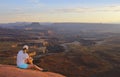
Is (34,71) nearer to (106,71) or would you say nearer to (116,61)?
(106,71)

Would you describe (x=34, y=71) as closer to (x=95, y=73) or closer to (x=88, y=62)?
(x=95, y=73)

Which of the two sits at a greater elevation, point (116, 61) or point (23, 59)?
point (23, 59)

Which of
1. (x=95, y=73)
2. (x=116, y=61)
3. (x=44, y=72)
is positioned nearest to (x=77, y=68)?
(x=95, y=73)

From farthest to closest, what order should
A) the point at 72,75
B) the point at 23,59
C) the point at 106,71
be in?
the point at 106,71
the point at 72,75
the point at 23,59

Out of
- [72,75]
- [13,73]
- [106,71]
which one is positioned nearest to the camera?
[13,73]

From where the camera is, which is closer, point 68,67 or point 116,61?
point 68,67

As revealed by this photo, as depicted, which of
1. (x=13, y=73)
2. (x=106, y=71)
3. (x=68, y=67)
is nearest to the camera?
(x=13, y=73)

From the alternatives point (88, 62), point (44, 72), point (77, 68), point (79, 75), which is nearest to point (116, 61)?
point (88, 62)

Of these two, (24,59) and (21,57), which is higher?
(21,57)

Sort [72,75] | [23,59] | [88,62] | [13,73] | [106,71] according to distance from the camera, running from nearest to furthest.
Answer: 1. [13,73]
2. [23,59]
3. [72,75]
4. [106,71]
5. [88,62]
